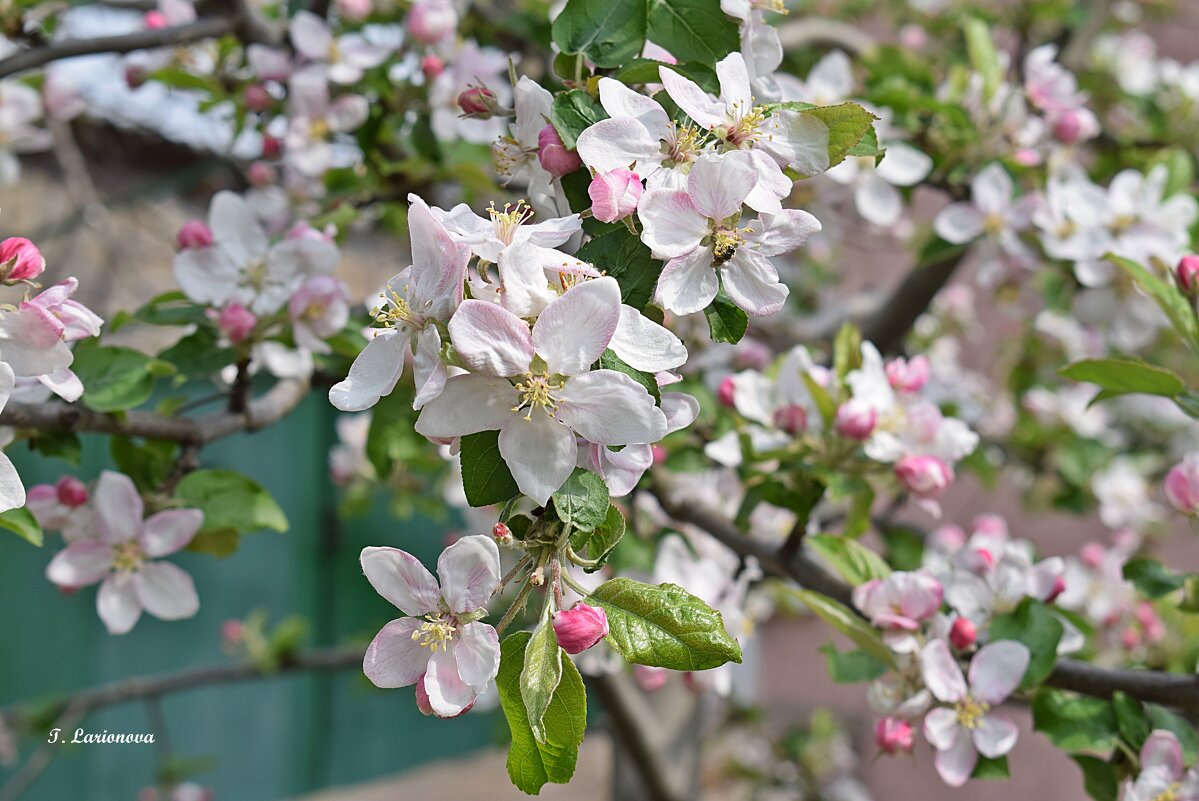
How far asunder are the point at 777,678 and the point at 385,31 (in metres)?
3.53

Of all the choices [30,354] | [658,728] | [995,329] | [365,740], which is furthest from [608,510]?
[365,740]

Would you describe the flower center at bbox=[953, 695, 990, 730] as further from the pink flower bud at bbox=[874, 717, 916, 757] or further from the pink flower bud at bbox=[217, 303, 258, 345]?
the pink flower bud at bbox=[217, 303, 258, 345]

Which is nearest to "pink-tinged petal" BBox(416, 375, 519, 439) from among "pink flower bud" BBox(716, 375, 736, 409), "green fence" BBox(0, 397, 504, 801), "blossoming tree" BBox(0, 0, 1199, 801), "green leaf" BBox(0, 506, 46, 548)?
"blossoming tree" BBox(0, 0, 1199, 801)

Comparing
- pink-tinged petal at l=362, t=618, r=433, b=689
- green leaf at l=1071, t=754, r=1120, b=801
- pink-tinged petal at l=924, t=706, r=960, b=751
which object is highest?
pink-tinged petal at l=362, t=618, r=433, b=689

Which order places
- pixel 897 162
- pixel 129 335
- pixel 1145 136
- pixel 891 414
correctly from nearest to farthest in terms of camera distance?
pixel 891 414 < pixel 897 162 < pixel 1145 136 < pixel 129 335

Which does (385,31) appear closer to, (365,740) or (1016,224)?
(1016,224)

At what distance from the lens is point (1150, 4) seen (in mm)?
2516

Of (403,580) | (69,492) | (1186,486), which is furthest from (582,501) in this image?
(1186,486)

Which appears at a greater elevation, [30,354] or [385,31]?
[30,354]

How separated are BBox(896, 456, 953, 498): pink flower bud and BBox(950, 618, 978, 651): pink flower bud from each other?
0.48 ft

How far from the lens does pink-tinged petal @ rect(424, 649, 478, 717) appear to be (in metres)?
0.57

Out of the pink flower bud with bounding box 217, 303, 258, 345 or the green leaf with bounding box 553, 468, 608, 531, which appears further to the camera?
the pink flower bud with bounding box 217, 303, 258, 345

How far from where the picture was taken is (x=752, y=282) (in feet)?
1.98

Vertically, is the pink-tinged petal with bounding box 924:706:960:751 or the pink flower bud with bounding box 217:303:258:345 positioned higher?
the pink flower bud with bounding box 217:303:258:345
